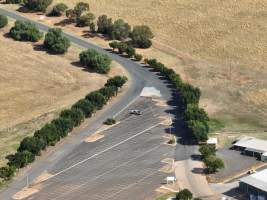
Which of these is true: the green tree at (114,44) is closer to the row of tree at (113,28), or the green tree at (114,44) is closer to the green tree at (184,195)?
the row of tree at (113,28)

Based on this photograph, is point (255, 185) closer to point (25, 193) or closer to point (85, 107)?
point (25, 193)

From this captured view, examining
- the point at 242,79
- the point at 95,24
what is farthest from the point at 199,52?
the point at 95,24

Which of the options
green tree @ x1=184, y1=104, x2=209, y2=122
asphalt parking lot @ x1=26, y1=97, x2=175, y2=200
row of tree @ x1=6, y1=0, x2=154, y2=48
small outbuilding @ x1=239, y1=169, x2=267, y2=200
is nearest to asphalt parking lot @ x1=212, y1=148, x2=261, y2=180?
small outbuilding @ x1=239, y1=169, x2=267, y2=200

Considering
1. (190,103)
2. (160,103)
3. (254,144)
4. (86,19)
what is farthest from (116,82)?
(86,19)

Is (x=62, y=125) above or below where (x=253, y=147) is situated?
above

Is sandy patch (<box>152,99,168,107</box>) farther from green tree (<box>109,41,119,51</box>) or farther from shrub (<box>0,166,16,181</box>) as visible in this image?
shrub (<box>0,166,16,181</box>)

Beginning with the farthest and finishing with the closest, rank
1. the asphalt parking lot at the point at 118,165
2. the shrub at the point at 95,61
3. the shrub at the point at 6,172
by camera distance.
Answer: the shrub at the point at 95,61 < the shrub at the point at 6,172 < the asphalt parking lot at the point at 118,165

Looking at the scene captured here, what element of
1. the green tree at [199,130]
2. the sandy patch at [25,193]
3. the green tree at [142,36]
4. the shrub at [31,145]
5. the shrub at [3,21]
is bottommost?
the sandy patch at [25,193]

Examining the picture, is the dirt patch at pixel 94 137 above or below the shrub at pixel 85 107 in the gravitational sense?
below

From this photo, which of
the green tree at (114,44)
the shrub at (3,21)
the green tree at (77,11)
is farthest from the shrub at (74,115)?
the green tree at (77,11)
